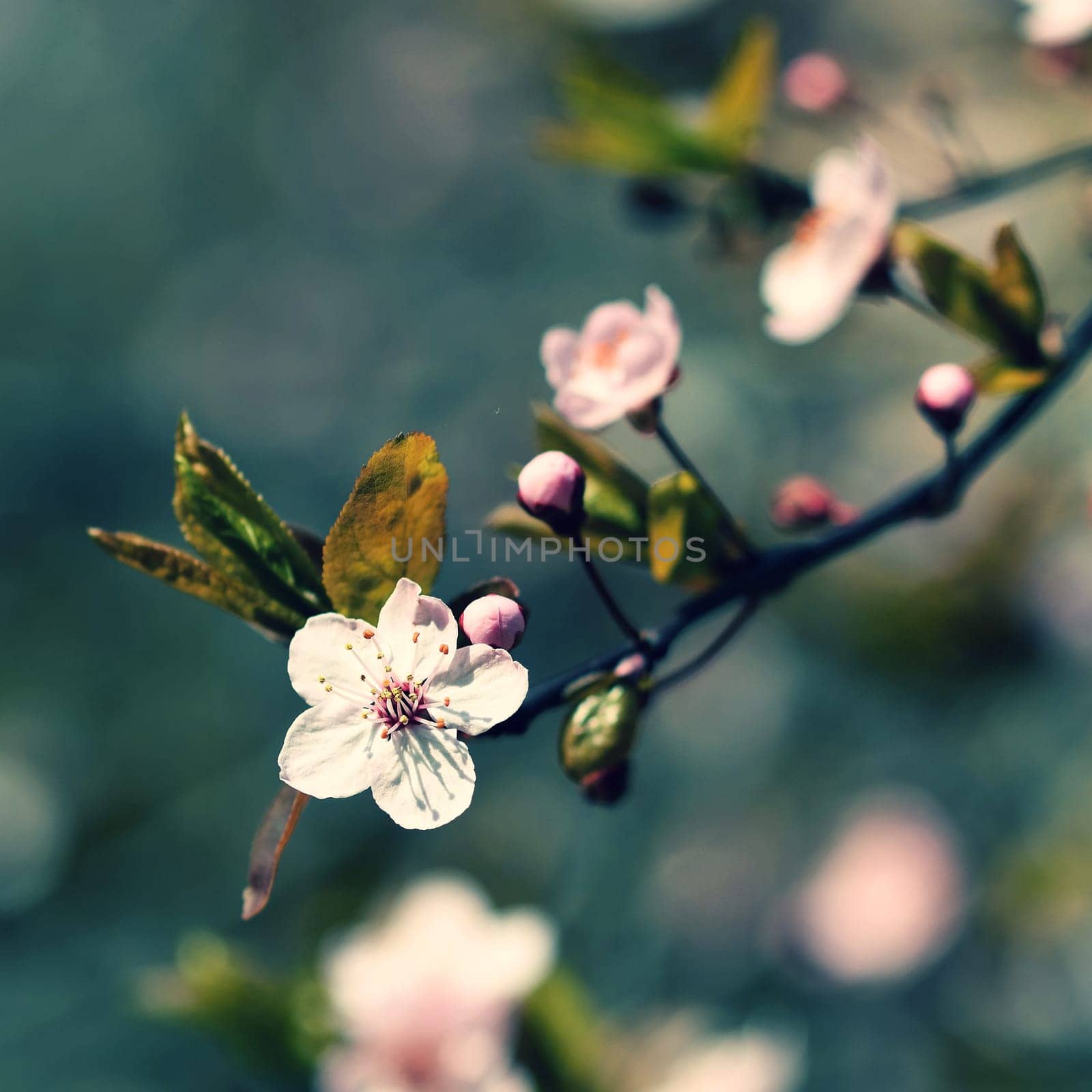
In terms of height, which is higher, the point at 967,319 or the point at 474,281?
the point at 967,319

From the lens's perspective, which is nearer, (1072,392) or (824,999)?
(1072,392)

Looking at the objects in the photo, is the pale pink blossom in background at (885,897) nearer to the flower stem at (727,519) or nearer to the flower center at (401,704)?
the flower stem at (727,519)

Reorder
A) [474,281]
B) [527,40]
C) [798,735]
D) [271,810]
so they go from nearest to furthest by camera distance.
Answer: [271,810]
[798,735]
[527,40]
[474,281]

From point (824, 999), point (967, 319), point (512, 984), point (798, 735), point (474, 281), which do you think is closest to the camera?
point (967, 319)

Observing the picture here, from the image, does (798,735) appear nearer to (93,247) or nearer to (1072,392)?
(1072,392)

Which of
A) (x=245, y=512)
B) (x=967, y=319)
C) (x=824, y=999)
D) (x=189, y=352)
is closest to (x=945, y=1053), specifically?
(x=824, y=999)

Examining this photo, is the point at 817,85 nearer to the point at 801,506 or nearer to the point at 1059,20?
the point at 1059,20
